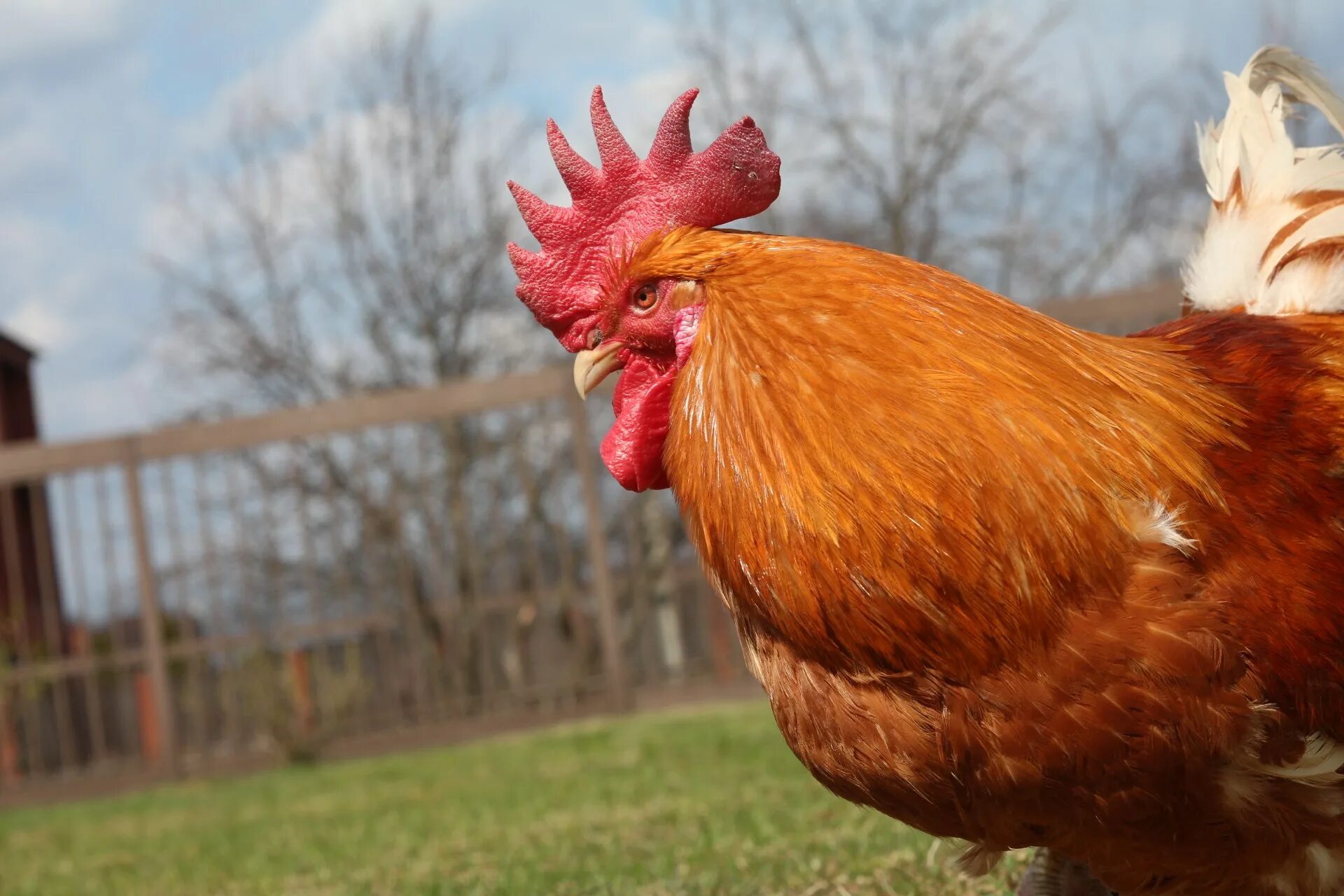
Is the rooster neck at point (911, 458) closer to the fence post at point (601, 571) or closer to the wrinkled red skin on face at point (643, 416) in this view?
the wrinkled red skin on face at point (643, 416)

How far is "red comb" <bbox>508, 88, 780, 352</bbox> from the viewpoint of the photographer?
2705 millimetres

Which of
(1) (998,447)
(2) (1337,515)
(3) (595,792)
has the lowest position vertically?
(3) (595,792)

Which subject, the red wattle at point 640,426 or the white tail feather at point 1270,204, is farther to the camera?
the white tail feather at point 1270,204

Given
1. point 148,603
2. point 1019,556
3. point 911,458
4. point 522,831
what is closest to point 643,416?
point 911,458

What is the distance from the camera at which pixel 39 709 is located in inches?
432

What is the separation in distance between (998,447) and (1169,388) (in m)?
0.47

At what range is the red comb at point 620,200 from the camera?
8.87 feet

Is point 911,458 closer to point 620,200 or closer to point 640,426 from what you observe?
point 640,426

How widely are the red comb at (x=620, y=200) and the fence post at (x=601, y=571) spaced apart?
24.9 ft

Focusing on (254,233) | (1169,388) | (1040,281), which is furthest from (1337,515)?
(254,233)

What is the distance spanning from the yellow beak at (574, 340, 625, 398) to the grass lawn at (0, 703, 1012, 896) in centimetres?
168

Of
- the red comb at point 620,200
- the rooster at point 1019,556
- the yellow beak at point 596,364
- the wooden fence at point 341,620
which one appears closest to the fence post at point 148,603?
the wooden fence at point 341,620

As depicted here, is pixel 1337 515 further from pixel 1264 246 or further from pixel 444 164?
pixel 444 164

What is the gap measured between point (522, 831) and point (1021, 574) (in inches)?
150
